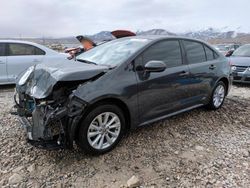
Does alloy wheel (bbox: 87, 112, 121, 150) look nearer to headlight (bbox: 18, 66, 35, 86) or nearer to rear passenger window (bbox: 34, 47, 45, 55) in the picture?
headlight (bbox: 18, 66, 35, 86)

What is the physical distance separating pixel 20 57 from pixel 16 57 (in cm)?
11

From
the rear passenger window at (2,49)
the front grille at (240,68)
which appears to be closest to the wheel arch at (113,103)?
the rear passenger window at (2,49)

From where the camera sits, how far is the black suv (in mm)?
3219

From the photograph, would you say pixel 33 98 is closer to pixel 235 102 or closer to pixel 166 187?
pixel 166 187

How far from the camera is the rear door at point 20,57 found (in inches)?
293

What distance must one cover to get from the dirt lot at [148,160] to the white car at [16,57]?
3.09 meters

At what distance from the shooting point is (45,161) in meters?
3.44

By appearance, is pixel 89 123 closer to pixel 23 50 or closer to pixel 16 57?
pixel 16 57

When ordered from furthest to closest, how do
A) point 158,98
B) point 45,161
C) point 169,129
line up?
point 169,129 < point 158,98 < point 45,161

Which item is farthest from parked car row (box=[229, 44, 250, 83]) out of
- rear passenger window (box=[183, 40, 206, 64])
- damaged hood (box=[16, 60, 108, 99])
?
damaged hood (box=[16, 60, 108, 99])

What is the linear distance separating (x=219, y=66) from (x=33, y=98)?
12.1 ft

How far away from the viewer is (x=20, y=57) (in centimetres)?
759

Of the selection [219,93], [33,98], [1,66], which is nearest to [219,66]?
[219,93]

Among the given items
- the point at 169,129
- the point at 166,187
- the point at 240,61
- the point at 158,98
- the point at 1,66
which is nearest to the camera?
the point at 166,187
